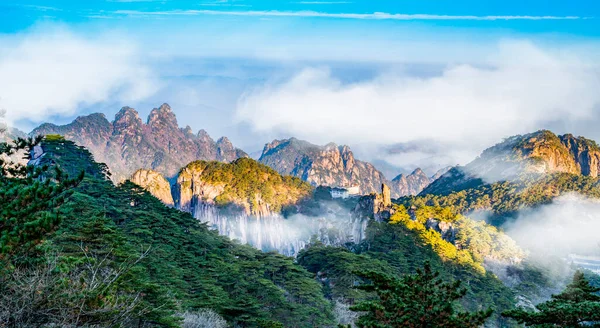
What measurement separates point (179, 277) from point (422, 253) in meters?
40.4

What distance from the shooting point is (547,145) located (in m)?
139

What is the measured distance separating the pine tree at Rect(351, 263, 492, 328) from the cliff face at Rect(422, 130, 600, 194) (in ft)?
426

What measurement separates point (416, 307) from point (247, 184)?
10395cm

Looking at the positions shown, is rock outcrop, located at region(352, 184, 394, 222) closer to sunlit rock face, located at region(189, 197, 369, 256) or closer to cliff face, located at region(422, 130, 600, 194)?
sunlit rock face, located at region(189, 197, 369, 256)

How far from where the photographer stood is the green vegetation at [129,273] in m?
9.85

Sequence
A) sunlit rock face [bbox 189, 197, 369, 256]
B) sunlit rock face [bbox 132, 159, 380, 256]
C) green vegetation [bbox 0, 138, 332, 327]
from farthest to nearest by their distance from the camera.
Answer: sunlit rock face [bbox 132, 159, 380, 256], sunlit rock face [bbox 189, 197, 369, 256], green vegetation [bbox 0, 138, 332, 327]

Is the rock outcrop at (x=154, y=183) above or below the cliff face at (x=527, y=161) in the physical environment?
below

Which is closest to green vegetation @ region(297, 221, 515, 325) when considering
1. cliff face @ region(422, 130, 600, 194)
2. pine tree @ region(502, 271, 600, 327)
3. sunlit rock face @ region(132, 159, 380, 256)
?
pine tree @ region(502, 271, 600, 327)

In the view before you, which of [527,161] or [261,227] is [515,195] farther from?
[261,227]

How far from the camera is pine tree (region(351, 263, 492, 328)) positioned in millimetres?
10438

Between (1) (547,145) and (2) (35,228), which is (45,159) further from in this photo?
(1) (547,145)

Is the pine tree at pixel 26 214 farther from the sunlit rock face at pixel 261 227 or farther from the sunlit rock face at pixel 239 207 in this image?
the sunlit rock face at pixel 239 207

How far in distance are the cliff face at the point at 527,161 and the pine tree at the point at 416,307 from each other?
130 meters

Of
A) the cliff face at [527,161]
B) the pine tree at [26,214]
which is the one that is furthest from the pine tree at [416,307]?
the cliff face at [527,161]
